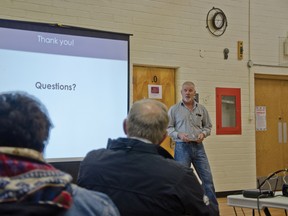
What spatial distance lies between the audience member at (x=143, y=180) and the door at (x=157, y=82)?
4.14 metres

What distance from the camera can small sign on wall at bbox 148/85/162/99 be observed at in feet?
19.8

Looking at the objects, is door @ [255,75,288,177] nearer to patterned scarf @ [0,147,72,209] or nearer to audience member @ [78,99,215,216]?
audience member @ [78,99,215,216]

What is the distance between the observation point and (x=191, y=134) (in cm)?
498

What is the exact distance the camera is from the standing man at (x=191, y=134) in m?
→ 4.94

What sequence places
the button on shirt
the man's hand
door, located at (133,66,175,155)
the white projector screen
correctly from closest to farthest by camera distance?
the white projector screen
the man's hand
the button on shirt
door, located at (133,66,175,155)

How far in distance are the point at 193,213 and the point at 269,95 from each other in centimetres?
581

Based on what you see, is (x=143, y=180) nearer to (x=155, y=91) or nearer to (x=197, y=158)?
(x=197, y=158)

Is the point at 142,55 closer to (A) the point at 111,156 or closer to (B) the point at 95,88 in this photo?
(B) the point at 95,88

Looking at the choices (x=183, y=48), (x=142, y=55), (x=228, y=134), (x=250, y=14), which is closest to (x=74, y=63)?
(x=142, y=55)

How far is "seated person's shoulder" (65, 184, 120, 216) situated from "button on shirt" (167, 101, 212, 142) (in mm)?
3842

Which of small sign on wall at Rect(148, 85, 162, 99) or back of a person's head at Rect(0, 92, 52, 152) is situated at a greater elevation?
small sign on wall at Rect(148, 85, 162, 99)

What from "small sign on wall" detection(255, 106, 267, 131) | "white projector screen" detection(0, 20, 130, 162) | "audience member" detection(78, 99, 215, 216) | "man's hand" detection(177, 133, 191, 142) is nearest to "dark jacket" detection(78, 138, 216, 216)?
"audience member" detection(78, 99, 215, 216)

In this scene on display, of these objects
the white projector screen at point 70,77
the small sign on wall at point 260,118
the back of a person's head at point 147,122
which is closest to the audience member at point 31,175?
the back of a person's head at point 147,122

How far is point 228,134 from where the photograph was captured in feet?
21.9
